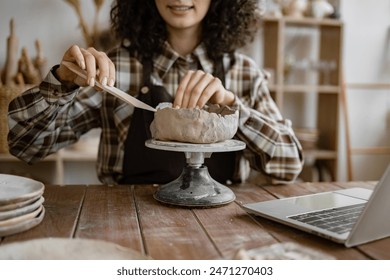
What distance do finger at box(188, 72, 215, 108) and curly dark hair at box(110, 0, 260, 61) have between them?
1.32 feet

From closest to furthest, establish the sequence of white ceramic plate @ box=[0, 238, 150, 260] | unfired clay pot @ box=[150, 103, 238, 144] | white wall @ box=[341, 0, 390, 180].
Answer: white ceramic plate @ box=[0, 238, 150, 260] < unfired clay pot @ box=[150, 103, 238, 144] < white wall @ box=[341, 0, 390, 180]

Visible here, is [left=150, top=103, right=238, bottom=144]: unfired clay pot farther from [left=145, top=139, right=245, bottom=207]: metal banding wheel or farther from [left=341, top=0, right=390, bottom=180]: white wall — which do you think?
[left=341, top=0, right=390, bottom=180]: white wall

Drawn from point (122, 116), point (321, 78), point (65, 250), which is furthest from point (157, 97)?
point (321, 78)

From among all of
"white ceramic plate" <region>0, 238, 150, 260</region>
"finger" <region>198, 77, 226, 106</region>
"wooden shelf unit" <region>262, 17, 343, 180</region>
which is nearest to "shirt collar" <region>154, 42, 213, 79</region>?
"finger" <region>198, 77, 226, 106</region>

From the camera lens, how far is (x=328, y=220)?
81 cm

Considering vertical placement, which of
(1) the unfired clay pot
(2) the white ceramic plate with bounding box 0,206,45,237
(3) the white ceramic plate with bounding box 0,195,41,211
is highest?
(1) the unfired clay pot

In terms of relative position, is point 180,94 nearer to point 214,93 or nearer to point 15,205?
point 214,93

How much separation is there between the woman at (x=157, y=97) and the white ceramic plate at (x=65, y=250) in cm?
46

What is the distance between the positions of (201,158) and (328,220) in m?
0.28

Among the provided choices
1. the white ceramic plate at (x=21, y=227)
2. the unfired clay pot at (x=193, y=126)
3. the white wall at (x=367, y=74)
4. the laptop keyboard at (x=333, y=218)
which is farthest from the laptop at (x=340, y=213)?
the white wall at (x=367, y=74)

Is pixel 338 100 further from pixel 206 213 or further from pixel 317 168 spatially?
pixel 206 213

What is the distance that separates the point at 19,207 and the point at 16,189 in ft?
0.21

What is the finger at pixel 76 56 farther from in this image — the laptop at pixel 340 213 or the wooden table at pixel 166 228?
the laptop at pixel 340 213

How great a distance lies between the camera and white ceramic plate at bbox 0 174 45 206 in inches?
28.9
